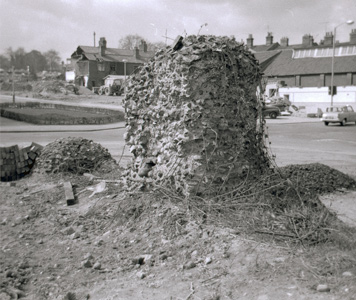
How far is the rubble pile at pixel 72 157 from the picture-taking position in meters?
9.30

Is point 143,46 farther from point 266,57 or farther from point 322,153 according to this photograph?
point 322,153

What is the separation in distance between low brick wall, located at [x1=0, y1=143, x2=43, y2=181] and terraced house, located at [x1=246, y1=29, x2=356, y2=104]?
4428cm

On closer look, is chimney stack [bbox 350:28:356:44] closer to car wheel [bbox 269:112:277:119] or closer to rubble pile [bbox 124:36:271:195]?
car wheel [bbox 269:112:277:119]

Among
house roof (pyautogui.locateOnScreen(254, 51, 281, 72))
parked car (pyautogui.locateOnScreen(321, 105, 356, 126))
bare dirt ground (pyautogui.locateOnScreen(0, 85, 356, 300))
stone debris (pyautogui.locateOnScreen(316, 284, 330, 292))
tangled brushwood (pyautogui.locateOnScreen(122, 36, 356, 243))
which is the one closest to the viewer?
stone debris (pyautogui.locateOnScreen(316, 284, 330, 292))

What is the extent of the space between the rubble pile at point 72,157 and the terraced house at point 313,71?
43.9 m

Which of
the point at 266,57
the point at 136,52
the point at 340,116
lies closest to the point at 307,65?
the point at 266,57

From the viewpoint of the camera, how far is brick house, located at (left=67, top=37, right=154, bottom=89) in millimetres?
75875

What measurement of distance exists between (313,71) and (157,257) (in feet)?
191

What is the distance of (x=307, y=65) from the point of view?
2405 inches

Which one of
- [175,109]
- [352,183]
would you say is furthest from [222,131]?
[352,183]

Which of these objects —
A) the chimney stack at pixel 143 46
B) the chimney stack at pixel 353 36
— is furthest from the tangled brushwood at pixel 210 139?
the chimney stack at pixel 143 46

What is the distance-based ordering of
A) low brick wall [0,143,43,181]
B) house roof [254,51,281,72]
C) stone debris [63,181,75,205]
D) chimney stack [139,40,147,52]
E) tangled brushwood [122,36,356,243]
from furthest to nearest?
1. chimney stack [139,40,147,52]
2. house roof [254,51,281,72]
3. low brick wall [0,143,43,181]
4. stone debris [63,181,75,205]
5. tangled brushwood [122,36,356,243]

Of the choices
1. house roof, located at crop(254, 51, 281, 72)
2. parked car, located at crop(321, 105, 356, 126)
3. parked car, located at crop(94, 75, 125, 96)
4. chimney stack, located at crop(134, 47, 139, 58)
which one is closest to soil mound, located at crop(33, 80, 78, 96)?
parked car, located at crop(94, 75, 125, 96)

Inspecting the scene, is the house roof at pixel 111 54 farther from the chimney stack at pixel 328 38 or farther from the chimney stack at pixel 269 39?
the chimney stack at pixel 328 38
